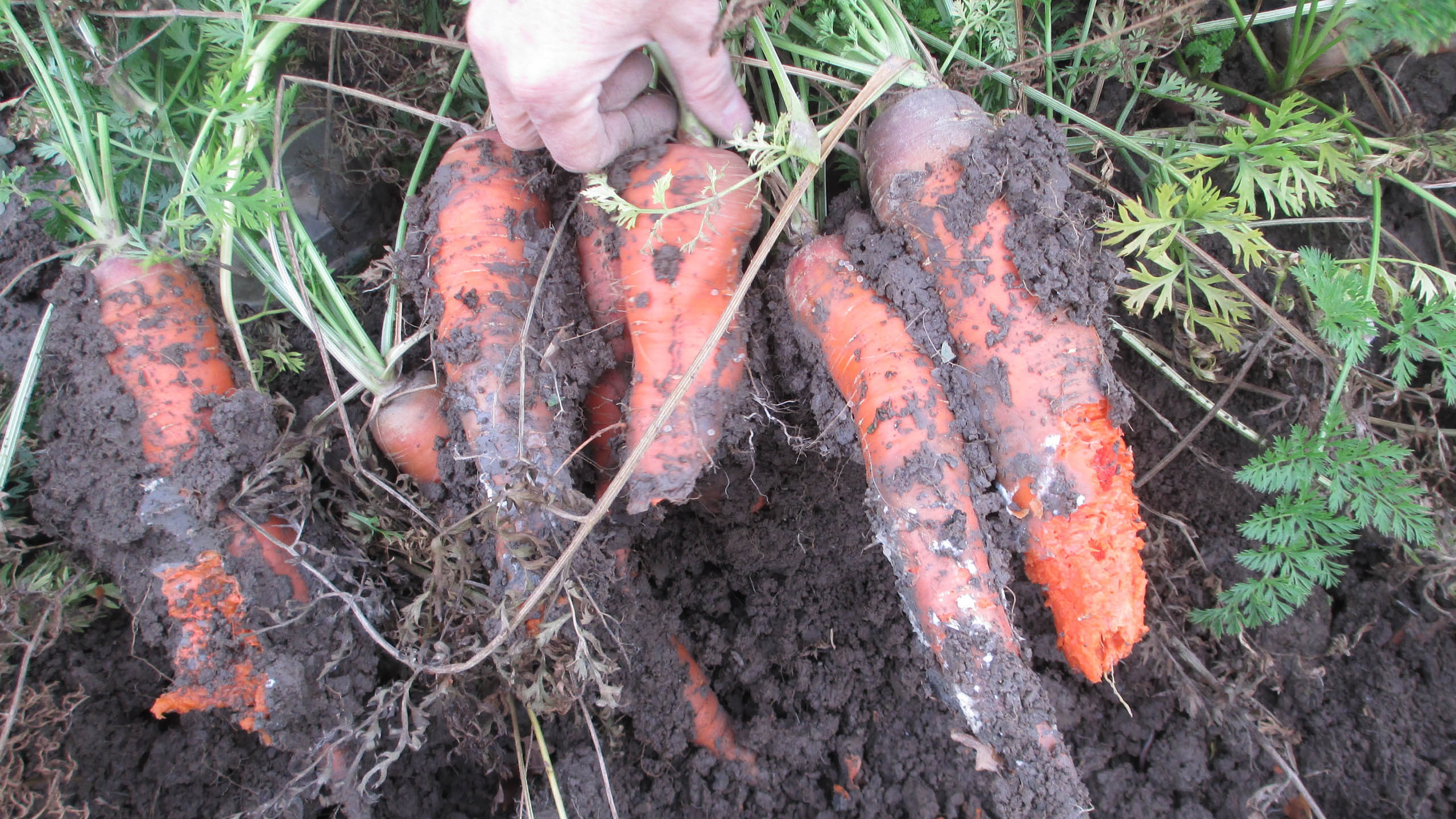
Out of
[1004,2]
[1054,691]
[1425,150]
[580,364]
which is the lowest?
[1054,691]

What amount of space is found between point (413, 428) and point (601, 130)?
1.01 m

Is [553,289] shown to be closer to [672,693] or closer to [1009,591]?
[672,693]

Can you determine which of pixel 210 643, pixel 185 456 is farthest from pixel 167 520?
pixel 210 643

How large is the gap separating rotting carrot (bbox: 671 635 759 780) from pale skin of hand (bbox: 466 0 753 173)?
142cm

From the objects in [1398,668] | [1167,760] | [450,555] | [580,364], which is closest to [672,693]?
[450,555]

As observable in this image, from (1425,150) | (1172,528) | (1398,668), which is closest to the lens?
(1425,150)

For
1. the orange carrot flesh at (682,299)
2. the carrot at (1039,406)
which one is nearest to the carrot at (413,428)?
the orange carrot flesh at (682,299)

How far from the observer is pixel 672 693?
2.16m

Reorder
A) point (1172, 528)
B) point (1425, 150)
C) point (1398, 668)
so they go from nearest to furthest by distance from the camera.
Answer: point (1425, 150), point (1398, 668), point (1172, 528)

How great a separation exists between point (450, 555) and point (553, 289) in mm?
768

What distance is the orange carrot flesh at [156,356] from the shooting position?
1960mm

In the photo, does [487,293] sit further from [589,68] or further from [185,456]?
[185,456]

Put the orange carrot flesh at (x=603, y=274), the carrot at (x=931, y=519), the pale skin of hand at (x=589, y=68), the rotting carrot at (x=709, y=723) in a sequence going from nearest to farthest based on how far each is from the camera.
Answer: the pale skin of hand at (x=589, y=68) < the carrot at (x=931, y=519) < the orange carrot flesh at (x=603, y=274) < the rotting carrot at (x=709, y=723)

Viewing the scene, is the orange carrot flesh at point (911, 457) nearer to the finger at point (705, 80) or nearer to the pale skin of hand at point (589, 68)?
the finger at point (705, 80)
